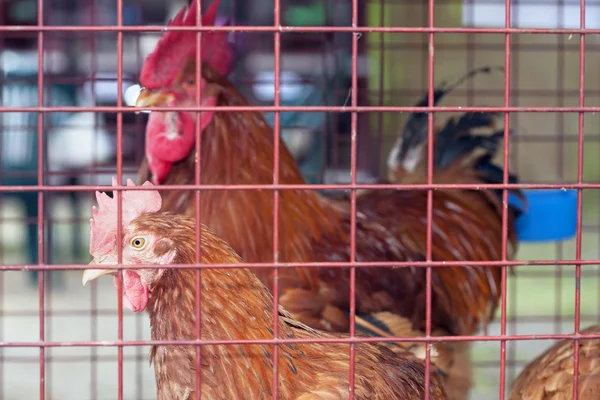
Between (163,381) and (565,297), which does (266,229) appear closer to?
(163,381)

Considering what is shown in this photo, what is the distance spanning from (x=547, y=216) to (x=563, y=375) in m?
1.50

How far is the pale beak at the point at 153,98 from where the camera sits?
121 inches

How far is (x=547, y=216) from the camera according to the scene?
12.5 ft

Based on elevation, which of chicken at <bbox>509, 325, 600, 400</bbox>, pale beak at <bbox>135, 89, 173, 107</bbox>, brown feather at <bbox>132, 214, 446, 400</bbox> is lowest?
chicken at <bbox>509, 325, 600, 400</bbox>

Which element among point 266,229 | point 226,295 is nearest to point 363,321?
point 266,229

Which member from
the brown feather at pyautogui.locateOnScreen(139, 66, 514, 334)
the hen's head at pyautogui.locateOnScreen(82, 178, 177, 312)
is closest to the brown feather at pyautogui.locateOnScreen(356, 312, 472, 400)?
the brown feather at pyautogui.locateOnScreen(139, 66, 514, 334)

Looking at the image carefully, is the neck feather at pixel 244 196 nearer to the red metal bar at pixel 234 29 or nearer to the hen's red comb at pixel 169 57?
the hen's red comb at pixel 169 57

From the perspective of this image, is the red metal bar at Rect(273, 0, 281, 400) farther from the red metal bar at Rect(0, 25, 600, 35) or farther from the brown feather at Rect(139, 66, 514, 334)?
the brown feather at Rect(139, 66, 514, 334)

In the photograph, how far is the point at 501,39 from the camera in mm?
6438

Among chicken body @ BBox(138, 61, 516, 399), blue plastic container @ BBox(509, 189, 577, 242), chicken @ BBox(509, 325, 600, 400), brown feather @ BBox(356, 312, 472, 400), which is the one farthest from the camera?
blue plastic container @ BBox(509, 189, 577, 242)

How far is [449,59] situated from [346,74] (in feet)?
3.21

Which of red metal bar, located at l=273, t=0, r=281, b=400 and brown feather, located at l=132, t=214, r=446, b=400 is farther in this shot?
brown feather, located at l=132, t=214, r=446, b=400

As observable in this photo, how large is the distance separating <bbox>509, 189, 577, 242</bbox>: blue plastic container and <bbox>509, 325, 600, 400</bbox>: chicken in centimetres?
110

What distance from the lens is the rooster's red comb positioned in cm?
197
